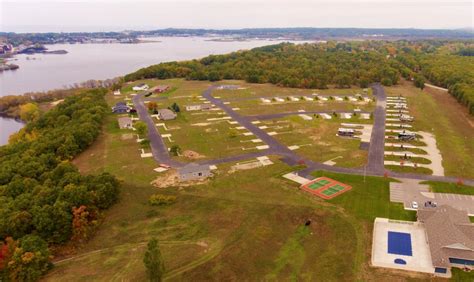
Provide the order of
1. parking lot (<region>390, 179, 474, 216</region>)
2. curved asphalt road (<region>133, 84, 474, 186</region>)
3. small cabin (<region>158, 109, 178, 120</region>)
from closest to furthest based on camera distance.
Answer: parking lot (<region>390, 179, 474, 216</region>)
curved asphalt road (<region>133, 84, 474, 186</region>)
small cabin (<region>158, 109, 178, 120</region>)

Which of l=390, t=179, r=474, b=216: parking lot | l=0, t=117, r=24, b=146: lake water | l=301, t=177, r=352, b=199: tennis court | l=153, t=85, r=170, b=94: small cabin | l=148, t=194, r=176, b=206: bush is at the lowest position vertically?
l=0, t=117, r=24, b=146: lake water

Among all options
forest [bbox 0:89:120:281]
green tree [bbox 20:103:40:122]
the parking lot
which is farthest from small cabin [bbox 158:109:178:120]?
the parking lot

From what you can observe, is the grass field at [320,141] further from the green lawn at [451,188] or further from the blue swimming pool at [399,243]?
the blue swimming pool at [399,243]

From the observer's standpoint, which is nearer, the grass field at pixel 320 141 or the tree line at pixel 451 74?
the grass field at pixel 320 141

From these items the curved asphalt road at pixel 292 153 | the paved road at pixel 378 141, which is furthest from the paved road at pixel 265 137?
the paved road at pixel 378 141

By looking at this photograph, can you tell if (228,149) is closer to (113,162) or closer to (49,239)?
(113,162)

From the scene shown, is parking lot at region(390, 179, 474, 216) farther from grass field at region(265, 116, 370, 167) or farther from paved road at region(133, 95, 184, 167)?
paved road at region(133, 95, 184, 167)

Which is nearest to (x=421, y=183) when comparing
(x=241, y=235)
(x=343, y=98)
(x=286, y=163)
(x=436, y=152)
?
(x=436, y=152)

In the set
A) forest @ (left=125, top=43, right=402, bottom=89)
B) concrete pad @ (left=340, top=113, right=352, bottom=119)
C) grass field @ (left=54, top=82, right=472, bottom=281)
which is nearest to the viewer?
grass field @ (left=54, top=82, right=472, bottom=281)
